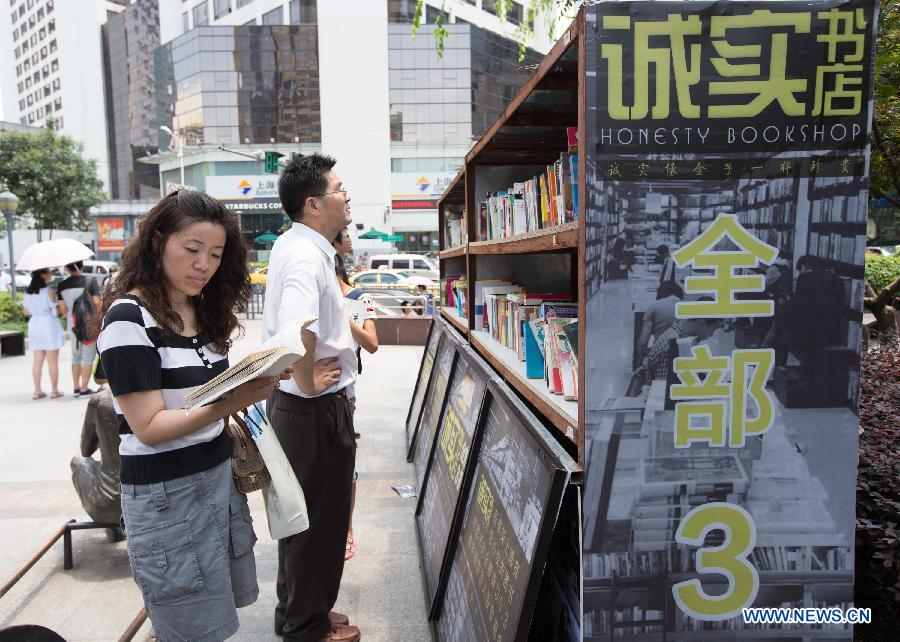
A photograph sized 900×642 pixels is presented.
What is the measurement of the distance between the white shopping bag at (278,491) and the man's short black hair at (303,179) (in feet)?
3.65

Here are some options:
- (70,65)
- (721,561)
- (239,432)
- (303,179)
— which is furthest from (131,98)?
(721,561)

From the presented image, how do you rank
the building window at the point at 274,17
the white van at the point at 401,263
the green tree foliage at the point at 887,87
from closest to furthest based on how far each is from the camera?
the green tree foliage at the point at 887,87, the white van at the point at 401,263, the building window at the point at 274,17

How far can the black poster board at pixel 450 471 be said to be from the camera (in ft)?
9.28

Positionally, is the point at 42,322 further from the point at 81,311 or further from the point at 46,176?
the point at 46,176

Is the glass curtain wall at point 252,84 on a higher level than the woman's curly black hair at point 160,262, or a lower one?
higher

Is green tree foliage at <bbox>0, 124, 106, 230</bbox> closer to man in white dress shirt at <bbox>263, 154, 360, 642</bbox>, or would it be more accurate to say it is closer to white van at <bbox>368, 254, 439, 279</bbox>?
white van at <bbox>368, 254, 439, 279</bbox>

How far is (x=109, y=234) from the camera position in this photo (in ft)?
168

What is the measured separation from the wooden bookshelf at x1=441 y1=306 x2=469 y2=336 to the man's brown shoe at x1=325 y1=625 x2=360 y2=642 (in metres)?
2.07

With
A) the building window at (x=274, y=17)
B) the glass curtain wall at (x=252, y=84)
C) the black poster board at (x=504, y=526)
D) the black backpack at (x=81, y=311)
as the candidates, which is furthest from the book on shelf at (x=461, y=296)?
the building window at (x=274, y=17)

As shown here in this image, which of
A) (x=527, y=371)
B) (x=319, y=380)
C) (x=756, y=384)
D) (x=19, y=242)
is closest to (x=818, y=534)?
(x=756, y=384)

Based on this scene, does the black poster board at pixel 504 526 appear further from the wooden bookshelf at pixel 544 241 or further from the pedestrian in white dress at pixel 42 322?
the pedestrian in white dress at pixel 42 322

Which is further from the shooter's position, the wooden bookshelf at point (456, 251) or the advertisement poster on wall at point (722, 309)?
the wooden bookshelf at point (456, 251)

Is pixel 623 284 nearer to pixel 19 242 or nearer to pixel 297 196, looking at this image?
pixel 297 196

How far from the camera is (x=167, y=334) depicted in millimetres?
1850
